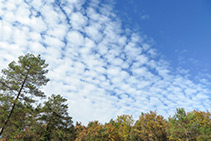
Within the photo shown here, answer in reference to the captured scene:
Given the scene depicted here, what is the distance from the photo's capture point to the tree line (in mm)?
15867

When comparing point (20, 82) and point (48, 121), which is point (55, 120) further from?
point (20, 82)

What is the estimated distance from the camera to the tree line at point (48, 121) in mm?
15867

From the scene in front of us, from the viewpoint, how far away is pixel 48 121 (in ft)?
81.0

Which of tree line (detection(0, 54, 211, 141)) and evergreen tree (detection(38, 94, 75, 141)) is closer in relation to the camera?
tree line (detection(0, 54, 211, 141))

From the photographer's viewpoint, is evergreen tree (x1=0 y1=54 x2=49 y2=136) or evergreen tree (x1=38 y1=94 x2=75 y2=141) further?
evergreen tree (x1=38 y1=94 x2=75 y2=141)

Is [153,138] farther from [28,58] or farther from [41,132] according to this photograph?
[28,58]

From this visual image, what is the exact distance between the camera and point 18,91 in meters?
16.9

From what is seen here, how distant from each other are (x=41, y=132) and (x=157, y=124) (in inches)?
1072

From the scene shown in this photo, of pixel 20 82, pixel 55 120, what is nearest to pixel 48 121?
pixel 55 120

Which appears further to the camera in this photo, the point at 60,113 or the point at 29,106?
the point at 60,113

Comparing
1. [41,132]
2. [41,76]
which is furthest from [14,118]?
[41,132]

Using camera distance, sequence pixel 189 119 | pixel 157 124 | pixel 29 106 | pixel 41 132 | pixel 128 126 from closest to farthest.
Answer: pixel 29 106 < pixel 41 132 < pixel 189 119 < pixel 157 124 < pixel 128 126

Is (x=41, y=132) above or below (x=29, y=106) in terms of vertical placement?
below

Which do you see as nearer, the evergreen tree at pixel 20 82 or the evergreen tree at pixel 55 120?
the evergreen tree at pixel 20 82
